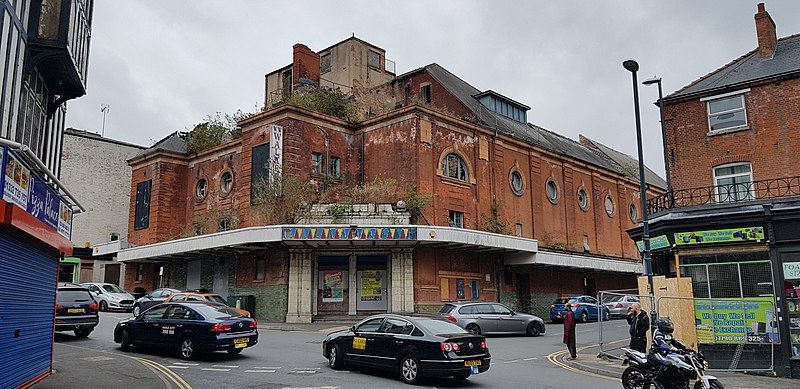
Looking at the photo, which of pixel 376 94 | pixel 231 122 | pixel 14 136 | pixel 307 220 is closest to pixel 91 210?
pixel 231 122

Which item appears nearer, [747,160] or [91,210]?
[747,160]

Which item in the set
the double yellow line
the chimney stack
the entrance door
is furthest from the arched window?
the double yellow line

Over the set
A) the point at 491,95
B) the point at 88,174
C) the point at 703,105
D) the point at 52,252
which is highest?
the point at 491,95

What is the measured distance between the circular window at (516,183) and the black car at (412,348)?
24813 mm

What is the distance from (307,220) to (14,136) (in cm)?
1698

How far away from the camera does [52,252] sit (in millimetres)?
12164

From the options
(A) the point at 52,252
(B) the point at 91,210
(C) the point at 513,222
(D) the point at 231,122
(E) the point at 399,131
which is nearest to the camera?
(A) the point at 52,252

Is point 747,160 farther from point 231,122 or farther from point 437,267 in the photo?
point 231,122

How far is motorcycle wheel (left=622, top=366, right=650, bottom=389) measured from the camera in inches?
473

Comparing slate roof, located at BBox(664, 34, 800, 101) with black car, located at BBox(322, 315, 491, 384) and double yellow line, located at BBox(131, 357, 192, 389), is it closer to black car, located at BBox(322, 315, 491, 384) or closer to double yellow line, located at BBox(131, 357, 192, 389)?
black car, located at BBox(322, 315, 491, 384)

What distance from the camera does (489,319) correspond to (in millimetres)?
23984

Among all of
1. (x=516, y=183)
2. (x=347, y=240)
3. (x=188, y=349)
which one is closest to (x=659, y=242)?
(x=188, y=349)

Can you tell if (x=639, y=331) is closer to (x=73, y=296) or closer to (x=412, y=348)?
(x=412, y=348)

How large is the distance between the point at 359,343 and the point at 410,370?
1.68m
